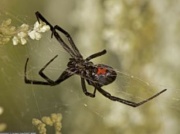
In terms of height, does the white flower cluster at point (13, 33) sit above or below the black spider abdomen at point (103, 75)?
above

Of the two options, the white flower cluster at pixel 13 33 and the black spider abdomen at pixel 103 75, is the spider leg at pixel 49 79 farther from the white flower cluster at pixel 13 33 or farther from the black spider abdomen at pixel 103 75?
the white flower cluster at pixel 13 33

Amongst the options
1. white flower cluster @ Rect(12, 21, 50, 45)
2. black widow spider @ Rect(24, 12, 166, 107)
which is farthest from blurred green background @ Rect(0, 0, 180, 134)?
white flower cluster @ Rect(12, 21, 50, 45)

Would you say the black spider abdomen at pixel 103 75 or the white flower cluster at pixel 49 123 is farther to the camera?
the black spider abdomen at pixel 103 75

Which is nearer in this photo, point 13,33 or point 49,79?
point 13,33

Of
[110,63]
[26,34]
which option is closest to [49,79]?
[110,63]

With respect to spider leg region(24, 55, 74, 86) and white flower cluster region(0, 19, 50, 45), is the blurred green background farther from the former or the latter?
white flower cluster region(0, 19, 50, 45)

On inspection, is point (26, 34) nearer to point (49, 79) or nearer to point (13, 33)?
point (13, 33)

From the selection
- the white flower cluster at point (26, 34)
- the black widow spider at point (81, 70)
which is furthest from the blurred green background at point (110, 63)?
the white flower cluster at point (26, 34)

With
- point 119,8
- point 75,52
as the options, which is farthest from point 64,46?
point 119,8
